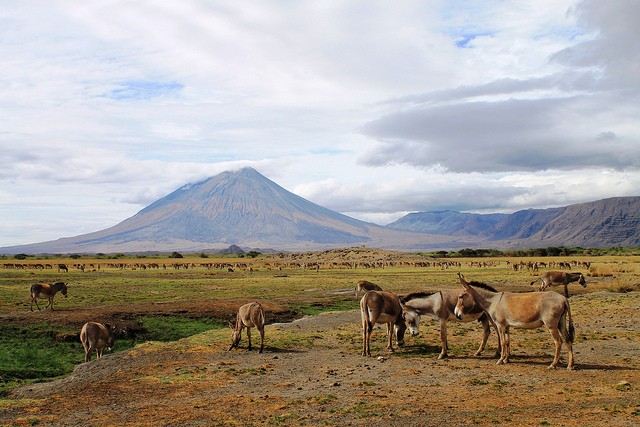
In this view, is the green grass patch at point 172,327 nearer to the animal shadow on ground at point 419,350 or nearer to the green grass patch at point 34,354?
the green grass patch at point 34,354

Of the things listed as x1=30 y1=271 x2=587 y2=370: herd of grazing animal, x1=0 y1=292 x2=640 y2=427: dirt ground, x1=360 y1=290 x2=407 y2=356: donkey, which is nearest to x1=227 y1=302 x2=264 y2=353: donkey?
x1=30 y1=271 x2=587 y2=370: herd of grazing animal

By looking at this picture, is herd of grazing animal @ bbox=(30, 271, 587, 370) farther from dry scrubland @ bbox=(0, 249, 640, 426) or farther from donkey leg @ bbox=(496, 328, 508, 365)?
dry scrubland @ bbox=(0, 249, 640, 426)

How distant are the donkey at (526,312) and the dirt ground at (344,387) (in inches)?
27.8

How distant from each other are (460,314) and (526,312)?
2233 millimetres

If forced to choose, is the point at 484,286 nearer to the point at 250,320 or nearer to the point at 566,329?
the point at 566,329

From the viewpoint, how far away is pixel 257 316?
62.7 feet

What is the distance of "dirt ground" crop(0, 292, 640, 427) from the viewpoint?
36.7ft

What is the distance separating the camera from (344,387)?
13688 mm

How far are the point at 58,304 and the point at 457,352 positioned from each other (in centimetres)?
2656

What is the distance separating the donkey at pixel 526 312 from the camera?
14.6 metres

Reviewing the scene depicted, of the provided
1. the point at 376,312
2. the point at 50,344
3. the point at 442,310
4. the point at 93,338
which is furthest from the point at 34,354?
the point at 442,310

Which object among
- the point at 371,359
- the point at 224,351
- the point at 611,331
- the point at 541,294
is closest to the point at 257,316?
the point at 224,351

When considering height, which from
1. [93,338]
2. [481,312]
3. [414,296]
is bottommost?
[93,338]

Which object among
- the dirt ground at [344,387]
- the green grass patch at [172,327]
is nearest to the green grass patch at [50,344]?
the green grass patch at [172,327]
